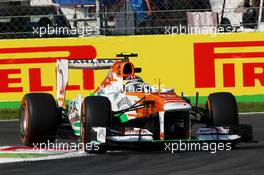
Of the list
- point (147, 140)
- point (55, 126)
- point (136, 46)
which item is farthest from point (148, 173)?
point (136, 46)

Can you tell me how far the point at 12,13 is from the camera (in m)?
18.2

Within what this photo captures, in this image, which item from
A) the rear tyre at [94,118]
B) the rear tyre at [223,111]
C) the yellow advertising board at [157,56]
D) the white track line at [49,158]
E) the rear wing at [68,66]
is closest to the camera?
the white track line at [49,158]

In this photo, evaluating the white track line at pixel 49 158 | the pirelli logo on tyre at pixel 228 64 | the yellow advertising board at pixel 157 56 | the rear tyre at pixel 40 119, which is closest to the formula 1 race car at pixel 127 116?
the rear tyre at pixel 40 119

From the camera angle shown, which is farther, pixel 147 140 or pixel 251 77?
pixel 251 77

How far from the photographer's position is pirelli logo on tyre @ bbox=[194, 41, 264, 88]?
1714 centimetres

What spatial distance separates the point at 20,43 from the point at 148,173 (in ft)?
28.5

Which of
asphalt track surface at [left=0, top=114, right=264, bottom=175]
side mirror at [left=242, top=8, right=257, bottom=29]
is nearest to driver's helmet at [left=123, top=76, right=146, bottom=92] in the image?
asphalt track surface at [left=0, top=114, right=264, bottom=175]

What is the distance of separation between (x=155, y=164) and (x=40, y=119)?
85.5 inches

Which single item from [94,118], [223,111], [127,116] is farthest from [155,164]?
[223,111]

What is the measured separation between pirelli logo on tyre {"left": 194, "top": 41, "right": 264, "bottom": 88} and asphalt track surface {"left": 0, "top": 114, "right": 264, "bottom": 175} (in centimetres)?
578

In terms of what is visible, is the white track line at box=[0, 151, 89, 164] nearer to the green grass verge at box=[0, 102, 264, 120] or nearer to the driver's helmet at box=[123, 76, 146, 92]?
the driver's helmet at box=[123, 76, 146, 92]

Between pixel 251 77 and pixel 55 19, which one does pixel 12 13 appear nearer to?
pixel 55 19

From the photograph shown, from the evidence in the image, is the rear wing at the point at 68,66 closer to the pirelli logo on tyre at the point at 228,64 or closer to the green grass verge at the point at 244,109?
the green grass verge at the point at 244,109

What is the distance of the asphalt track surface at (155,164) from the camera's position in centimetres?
927
